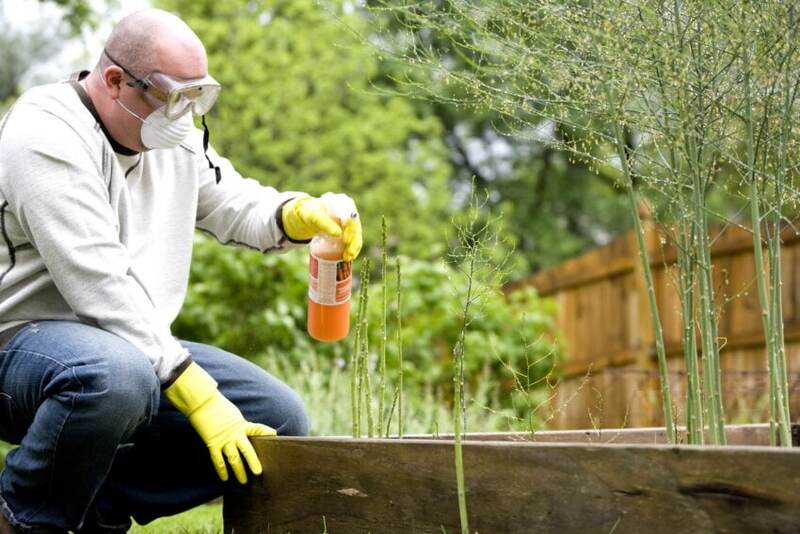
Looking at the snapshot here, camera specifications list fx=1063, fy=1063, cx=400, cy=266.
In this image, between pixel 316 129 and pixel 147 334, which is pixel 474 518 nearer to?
pixel 147 334

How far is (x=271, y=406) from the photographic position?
2645 mm

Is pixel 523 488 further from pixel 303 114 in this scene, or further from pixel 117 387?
pixel 303 114

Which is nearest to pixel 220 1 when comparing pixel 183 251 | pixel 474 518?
pixel 183 251

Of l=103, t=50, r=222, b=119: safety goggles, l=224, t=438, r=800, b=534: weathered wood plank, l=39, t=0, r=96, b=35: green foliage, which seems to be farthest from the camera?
l=39, t=0, r=96, b=35: green foliage

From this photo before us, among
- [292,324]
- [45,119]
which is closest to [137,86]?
[45,119]

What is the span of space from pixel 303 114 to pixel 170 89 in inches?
375

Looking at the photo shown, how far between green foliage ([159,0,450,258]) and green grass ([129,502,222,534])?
778 centimetres

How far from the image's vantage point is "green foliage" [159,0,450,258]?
11695 millimetres

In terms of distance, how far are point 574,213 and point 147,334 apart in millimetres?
17288

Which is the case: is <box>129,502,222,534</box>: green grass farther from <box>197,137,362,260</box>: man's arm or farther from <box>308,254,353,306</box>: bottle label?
<box>197,137,362,260</box>: man's arm

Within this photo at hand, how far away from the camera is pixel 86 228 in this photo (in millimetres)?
2180

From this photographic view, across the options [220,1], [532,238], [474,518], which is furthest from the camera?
[532,238]

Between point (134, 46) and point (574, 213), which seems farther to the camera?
point (574, 213)

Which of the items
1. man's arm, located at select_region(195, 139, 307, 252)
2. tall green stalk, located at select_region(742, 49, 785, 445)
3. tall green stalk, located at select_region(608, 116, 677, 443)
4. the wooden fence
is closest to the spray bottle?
man's arm, located at select_region(195, 139, 307, 252)
